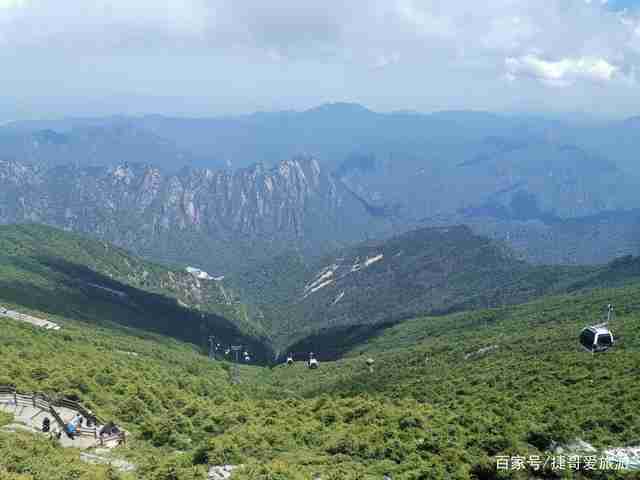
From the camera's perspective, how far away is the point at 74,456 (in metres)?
33.1

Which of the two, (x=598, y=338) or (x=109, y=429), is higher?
(x=598, y=338)

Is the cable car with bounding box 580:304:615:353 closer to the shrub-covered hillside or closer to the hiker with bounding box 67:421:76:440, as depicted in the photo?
the shrub-covered hillside

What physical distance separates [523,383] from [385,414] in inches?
757

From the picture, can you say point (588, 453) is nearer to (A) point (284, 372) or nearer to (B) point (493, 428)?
(B) point (493, 428)

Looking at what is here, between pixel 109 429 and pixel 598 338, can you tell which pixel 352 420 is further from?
pixel 598 338

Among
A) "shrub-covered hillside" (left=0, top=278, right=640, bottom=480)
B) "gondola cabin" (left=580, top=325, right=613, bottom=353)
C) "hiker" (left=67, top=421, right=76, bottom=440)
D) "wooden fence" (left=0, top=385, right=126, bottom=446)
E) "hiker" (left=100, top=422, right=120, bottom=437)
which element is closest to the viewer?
"shrub-covered hillside" (left=0, top=278, right=640, bottom=480)

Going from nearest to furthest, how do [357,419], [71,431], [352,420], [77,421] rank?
[71,431] → [77,421] → [357,419] → [352,420]

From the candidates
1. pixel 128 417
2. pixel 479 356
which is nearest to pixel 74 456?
pixel 128 417

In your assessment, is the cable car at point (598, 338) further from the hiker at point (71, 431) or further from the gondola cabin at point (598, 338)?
the hiker at point (71, 431)

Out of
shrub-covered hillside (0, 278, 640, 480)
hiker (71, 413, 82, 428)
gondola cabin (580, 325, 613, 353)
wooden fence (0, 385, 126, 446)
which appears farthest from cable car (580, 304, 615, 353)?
hiker (71, 413, 82, 428)

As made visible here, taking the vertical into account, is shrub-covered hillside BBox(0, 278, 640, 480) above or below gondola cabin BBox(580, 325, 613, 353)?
below

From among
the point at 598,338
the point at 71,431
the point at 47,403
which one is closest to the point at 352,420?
the point at 71,431

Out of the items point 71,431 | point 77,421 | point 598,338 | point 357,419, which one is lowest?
point 357,419

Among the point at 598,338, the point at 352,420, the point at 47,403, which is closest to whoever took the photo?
the point at 47,403
